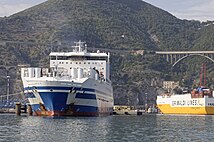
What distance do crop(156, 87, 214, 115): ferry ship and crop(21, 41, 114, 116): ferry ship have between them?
53178 mm

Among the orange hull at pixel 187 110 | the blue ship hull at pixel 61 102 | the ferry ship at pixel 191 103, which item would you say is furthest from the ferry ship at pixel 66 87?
the ferry ship at pixel 191 103

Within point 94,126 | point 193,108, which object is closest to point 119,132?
point 94,126

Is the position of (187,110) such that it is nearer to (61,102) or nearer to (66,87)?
(61,102)

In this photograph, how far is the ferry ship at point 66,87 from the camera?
104750 millimetres

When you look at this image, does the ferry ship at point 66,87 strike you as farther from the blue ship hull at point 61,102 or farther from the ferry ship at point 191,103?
the ferry ship at point 191,103

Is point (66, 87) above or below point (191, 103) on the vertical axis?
above

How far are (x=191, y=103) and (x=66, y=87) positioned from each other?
73.1 metres

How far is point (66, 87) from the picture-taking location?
104562 millimetres

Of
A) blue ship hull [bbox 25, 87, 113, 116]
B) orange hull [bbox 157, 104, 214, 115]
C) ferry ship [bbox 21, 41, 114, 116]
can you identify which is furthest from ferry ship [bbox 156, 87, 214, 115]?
blue ship hull [bbox 25, 87, 113, 116]

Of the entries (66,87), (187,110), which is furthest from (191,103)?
(66,87)

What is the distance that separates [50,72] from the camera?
362ft

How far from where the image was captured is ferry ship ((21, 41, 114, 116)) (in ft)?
344

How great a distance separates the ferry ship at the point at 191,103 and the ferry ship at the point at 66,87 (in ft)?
174

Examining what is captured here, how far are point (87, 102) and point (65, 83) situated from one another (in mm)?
6603
